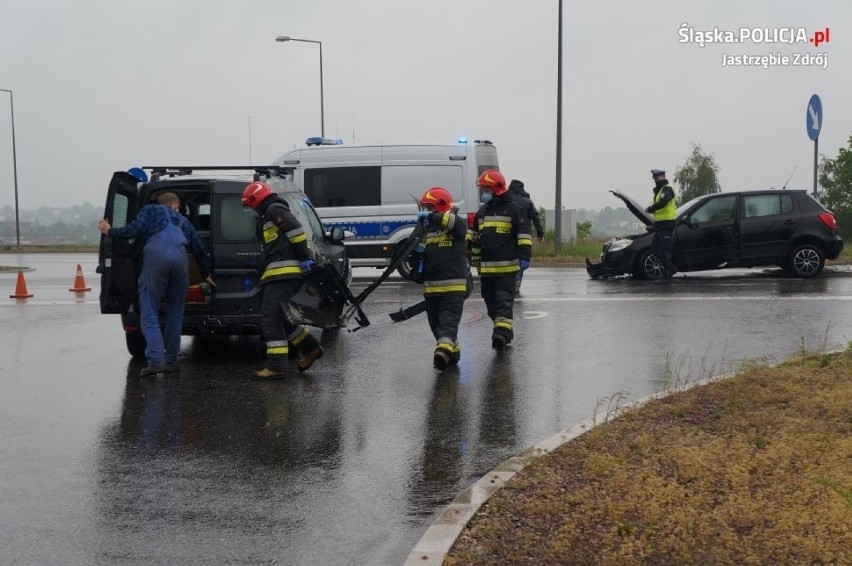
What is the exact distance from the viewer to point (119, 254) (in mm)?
9117

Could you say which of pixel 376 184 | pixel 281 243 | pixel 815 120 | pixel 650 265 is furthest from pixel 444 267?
pixel 815 120

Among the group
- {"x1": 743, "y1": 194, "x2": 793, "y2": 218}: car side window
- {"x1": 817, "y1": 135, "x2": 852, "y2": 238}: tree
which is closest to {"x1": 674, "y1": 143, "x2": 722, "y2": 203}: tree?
{"x1": 817, "y1": 135, "x2": 852, "y2": 238}: tree

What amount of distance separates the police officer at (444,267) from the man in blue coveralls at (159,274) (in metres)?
2.14

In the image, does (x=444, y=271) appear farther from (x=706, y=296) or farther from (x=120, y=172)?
(x=706, y=296)

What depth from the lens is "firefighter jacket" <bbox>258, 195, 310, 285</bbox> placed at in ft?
28.3

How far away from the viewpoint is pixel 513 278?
1012cm

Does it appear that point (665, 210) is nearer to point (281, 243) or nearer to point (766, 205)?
point (766, 205)

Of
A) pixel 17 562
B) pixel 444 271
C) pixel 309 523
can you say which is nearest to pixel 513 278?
pixel 444 271

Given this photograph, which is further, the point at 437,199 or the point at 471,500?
the point at 437,199

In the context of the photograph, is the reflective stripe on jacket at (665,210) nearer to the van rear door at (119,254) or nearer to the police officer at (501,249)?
the police officer at (501,249)

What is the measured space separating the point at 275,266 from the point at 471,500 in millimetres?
4162

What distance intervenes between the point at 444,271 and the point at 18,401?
12.3 ft

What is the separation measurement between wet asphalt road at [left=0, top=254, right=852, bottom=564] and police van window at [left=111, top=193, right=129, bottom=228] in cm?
134

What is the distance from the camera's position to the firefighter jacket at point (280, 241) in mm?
8633
